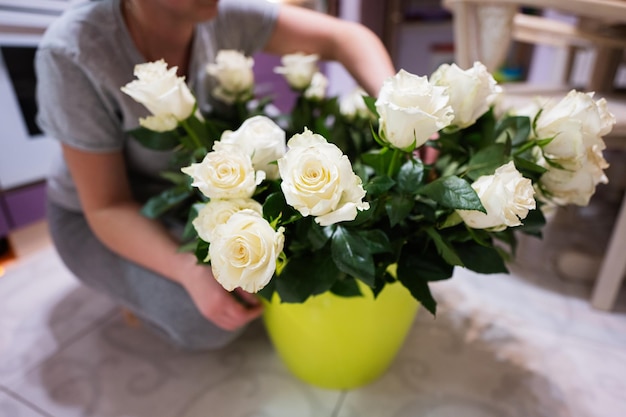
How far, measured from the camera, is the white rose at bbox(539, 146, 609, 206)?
0.38 metres

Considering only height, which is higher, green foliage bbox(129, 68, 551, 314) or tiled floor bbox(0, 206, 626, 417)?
green foliage bbox(129, 68, 551, 314)

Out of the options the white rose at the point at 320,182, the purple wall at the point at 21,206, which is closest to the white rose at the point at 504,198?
the white rose at the point at 320,182

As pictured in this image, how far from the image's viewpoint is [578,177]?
15.1 inches

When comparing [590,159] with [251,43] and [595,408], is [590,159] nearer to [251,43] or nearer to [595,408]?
[595,408]

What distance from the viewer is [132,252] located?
1.88 ft

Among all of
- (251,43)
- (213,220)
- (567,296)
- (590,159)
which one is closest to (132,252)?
(213,220)

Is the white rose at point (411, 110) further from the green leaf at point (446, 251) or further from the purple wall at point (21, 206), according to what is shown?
the purple wall at point (21, 206)

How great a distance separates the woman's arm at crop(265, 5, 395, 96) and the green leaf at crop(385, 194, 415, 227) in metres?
0.31

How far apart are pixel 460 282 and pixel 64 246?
2.60ft

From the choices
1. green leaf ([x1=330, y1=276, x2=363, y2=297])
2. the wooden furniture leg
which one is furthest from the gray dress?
the wooden furniture leg

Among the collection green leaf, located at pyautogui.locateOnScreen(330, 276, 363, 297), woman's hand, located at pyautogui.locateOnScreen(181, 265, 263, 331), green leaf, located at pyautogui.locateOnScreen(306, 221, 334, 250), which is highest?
green leaf, located at pyautogui.locateOnScreen(306, 221, 334, 250)

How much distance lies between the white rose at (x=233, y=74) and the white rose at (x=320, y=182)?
0.33 m

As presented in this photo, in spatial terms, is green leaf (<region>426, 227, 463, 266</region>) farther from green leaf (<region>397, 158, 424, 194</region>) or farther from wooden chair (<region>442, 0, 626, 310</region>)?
wooden chair (<region>442, 0, 626, 310</region>)

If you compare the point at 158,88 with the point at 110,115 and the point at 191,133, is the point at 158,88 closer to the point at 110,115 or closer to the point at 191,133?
the point at 191,133
